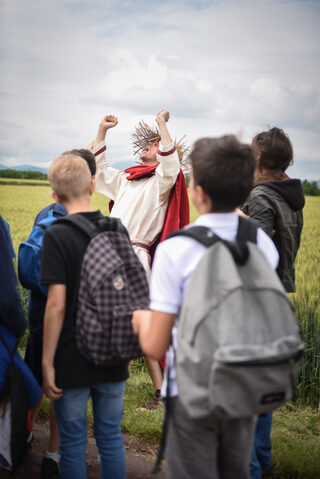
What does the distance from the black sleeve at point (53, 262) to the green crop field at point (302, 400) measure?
1.78m

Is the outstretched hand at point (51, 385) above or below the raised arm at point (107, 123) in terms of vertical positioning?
below

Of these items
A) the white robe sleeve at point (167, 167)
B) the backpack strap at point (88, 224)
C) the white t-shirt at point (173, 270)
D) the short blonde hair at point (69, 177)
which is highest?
the white robe sleeve at point (167, 167)

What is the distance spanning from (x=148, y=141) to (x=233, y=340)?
3.29 metres

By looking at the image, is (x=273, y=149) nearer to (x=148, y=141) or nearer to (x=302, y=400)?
(x=148, y=141)

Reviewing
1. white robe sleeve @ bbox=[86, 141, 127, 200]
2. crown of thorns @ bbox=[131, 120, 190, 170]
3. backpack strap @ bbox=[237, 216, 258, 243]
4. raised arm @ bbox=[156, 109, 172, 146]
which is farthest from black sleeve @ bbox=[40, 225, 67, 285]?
crown of thorns @ bbox=[131, 120, 190, 170]

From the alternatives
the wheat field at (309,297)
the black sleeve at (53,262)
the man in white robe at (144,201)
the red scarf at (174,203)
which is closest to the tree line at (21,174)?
the wheat field at (309,297)

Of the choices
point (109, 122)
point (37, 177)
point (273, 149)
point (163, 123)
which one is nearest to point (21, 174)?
point (37, 177)

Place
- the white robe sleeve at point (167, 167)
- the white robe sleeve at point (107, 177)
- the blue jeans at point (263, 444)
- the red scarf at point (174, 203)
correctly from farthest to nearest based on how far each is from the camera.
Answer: the white robe sleeve at point (107, 177) → the red scarf at point (174, 203) → the white robe sleeve at point (167, 167) → the blue jeans at point (263, 444)

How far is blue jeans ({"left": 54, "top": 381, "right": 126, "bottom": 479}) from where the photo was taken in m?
2.02

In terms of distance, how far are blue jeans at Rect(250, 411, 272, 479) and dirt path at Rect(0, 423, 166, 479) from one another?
0.62m

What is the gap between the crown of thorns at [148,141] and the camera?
428 cm

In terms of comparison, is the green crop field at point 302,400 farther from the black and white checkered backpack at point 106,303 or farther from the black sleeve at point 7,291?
the black and white checkered backpack at point 106,303

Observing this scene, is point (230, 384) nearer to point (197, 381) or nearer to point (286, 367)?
point (197, 381)

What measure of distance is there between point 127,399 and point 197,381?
8.79 feet
